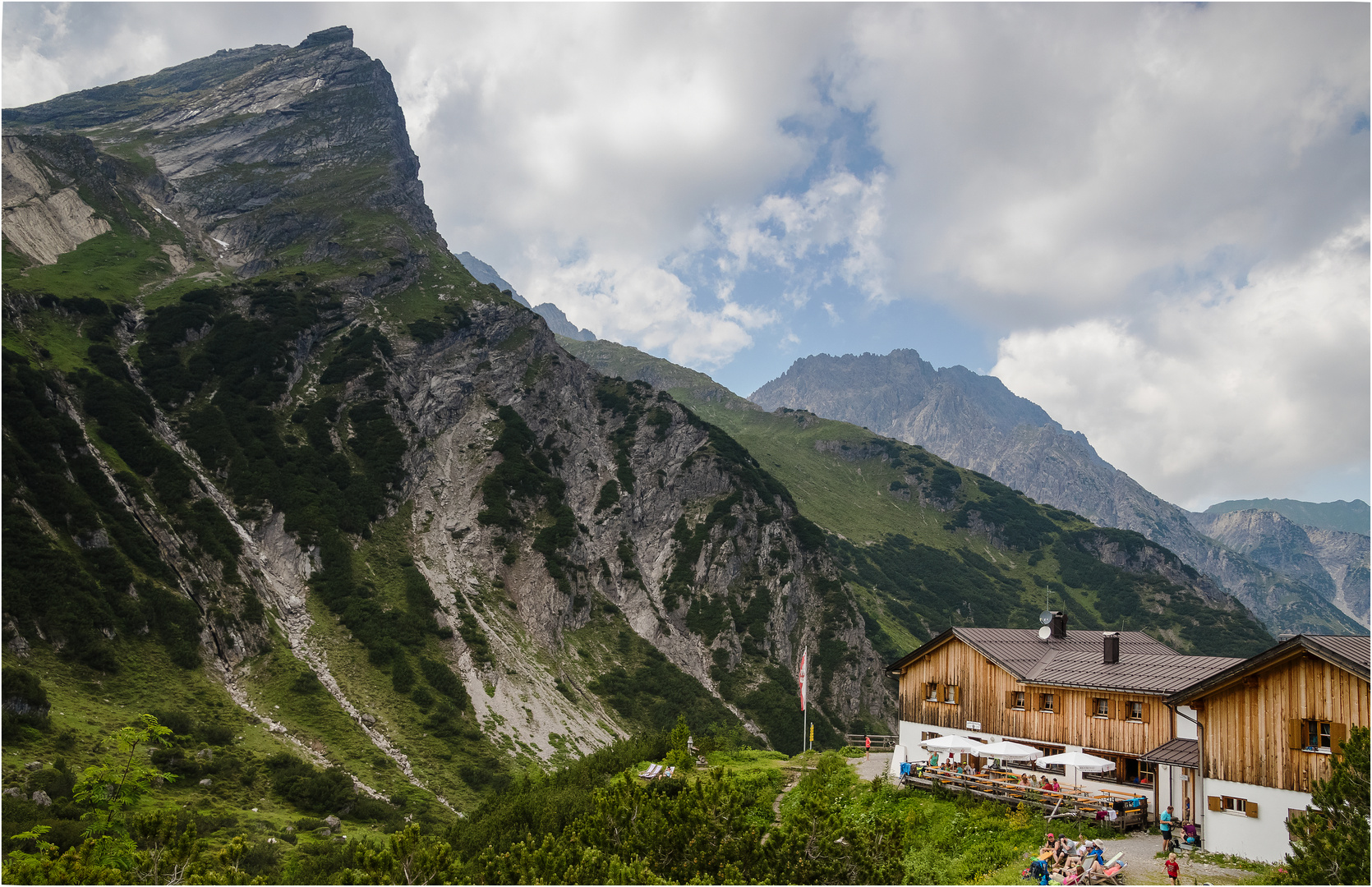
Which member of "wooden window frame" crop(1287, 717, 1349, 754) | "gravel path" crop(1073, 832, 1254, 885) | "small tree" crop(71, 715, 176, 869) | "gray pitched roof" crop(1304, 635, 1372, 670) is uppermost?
"gray pitched roof" crop(1304, 635, 1372, 670)

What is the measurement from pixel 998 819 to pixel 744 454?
14955cm

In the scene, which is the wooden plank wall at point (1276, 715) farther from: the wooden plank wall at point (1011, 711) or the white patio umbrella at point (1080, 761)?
the wooden plank wall at point (1011, 711)

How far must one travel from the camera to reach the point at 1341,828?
17.7m

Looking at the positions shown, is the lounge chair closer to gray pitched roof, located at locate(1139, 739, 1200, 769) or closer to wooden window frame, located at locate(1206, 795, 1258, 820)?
wooden window frame, located at locate(1206, 795, 1258, 820)

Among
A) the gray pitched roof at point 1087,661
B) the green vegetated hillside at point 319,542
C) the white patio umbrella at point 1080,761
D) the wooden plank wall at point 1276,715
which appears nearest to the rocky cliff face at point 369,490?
the green vegetated hillside at point 319,542

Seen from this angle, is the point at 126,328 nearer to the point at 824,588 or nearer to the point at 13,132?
the point at 13,132

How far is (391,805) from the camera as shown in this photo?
6219 centimetres

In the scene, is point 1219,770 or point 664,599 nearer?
point 1219,770

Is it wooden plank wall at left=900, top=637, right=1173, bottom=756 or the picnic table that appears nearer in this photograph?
the picnic table

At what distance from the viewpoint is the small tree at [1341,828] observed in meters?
16.9

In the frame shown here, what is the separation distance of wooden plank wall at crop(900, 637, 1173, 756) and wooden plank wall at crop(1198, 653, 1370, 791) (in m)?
8.46

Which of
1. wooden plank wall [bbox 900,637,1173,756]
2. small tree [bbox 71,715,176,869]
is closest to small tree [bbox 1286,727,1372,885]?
wooden plank wall [bbox 900,637,1173,756]

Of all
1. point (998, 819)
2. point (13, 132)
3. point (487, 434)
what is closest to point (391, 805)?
point (998, 819)

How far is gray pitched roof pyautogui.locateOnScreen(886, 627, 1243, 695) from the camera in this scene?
36.9 meters
